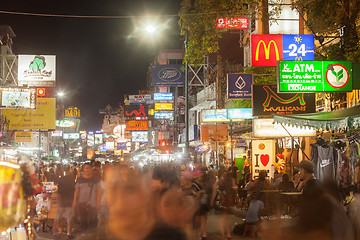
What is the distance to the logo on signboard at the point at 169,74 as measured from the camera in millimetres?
A: 35031

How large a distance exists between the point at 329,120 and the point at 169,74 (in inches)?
950

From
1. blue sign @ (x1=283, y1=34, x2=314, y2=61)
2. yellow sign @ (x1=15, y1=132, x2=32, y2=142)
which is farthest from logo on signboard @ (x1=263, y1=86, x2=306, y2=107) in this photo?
yellow sign @ (x1=15, y1=132, x2=32, y2=142)

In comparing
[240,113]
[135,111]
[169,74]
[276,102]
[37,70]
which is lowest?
[240,113]

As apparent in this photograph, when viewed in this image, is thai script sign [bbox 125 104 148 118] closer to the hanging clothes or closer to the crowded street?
the crowded street

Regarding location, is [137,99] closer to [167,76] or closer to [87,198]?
[167,76]

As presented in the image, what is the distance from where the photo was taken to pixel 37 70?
30938 mm

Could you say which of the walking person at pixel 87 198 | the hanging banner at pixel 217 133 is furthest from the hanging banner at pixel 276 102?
the hanging banner at pixel 217 133

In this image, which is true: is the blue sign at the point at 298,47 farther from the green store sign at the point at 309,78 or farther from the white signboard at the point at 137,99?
the white signboard at the point at 137,99

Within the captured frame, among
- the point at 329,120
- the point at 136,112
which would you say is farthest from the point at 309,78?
the point at 136,112

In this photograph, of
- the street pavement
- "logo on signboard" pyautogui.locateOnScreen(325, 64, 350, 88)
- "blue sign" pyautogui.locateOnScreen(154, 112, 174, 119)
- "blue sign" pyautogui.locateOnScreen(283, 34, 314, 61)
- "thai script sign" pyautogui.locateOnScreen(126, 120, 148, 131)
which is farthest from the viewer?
"thai script sign" pyautogui.locateOnScreen(126, 120, 148, 131)

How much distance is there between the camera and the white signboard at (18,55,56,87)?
30203 millimetres

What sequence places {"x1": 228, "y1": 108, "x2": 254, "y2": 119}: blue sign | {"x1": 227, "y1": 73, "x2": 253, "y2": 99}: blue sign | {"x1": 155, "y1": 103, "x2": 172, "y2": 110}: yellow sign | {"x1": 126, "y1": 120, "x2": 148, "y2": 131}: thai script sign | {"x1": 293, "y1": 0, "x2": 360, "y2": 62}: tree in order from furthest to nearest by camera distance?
{"x1": 126, "y1": 120, "x2": 148, "y2": 131}: thai script sign < {"x1": 155, "y1": 103, "x2": 172, "y2": 110}: yellow sign < {"x1": 227, "y1": 73, "x2": 253, "y2": 99}: blue sign < {"x1": 228, "y1": 108, "x2": 254, "y2": 119}: blue sign < {"x1": 293, "y1": 0, "x2": 360, "y2": 62}: tree

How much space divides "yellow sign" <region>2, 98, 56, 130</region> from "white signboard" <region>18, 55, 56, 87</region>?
368 cm

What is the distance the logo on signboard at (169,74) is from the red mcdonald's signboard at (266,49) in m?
18.4
